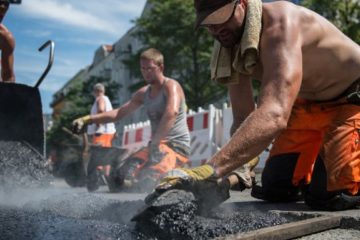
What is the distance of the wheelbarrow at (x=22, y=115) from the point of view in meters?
3.85

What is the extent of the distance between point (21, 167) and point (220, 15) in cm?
205

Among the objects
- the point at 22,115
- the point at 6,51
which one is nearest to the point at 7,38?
the point at 6,51

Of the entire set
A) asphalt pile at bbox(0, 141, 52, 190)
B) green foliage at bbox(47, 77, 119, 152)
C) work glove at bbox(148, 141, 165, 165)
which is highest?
asphalt pile at bbox(0, 141, 52, 190)

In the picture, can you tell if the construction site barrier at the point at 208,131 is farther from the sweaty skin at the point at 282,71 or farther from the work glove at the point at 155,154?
the sweaty skin at the point at 282,71

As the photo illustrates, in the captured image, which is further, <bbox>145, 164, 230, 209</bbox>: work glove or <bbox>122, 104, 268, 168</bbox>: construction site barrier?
<bbox>122, 104, 268, 168</bbox>: construction site barrier

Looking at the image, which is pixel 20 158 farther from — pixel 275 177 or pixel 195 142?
pixel 195 142

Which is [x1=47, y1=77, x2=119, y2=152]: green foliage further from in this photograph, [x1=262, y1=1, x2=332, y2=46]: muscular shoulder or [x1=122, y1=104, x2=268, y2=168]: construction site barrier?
[x1=262, y1=1, x2=332, y2=46]: muscular shoulder

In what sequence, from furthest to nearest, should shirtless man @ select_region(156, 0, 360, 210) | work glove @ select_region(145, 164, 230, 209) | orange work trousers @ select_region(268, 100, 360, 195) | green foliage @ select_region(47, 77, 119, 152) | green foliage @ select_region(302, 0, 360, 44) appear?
green foliage @ select_region(47, 77, 119, 152) → green foliage @ select_region(302, 0, 360, 44) → orange work trousers @ select_region(268, 100, 360, 195) → shirtless man @ select_region(156, 0, 360, 210) → work glove @ select_region(145, 164, 230, 209)

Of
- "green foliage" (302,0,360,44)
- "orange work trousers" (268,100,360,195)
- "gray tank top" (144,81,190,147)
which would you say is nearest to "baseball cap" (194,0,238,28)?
"orange work trousers" (268,100,360,195)

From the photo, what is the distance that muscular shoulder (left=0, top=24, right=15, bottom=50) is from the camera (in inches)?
158

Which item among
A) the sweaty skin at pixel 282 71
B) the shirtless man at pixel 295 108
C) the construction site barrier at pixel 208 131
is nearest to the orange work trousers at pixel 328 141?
the shirtless man at pixel 295 108

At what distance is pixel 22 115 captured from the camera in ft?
12.9

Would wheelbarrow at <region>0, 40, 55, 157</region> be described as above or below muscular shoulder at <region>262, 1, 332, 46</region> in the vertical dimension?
below

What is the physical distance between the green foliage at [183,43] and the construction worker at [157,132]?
909 inches
